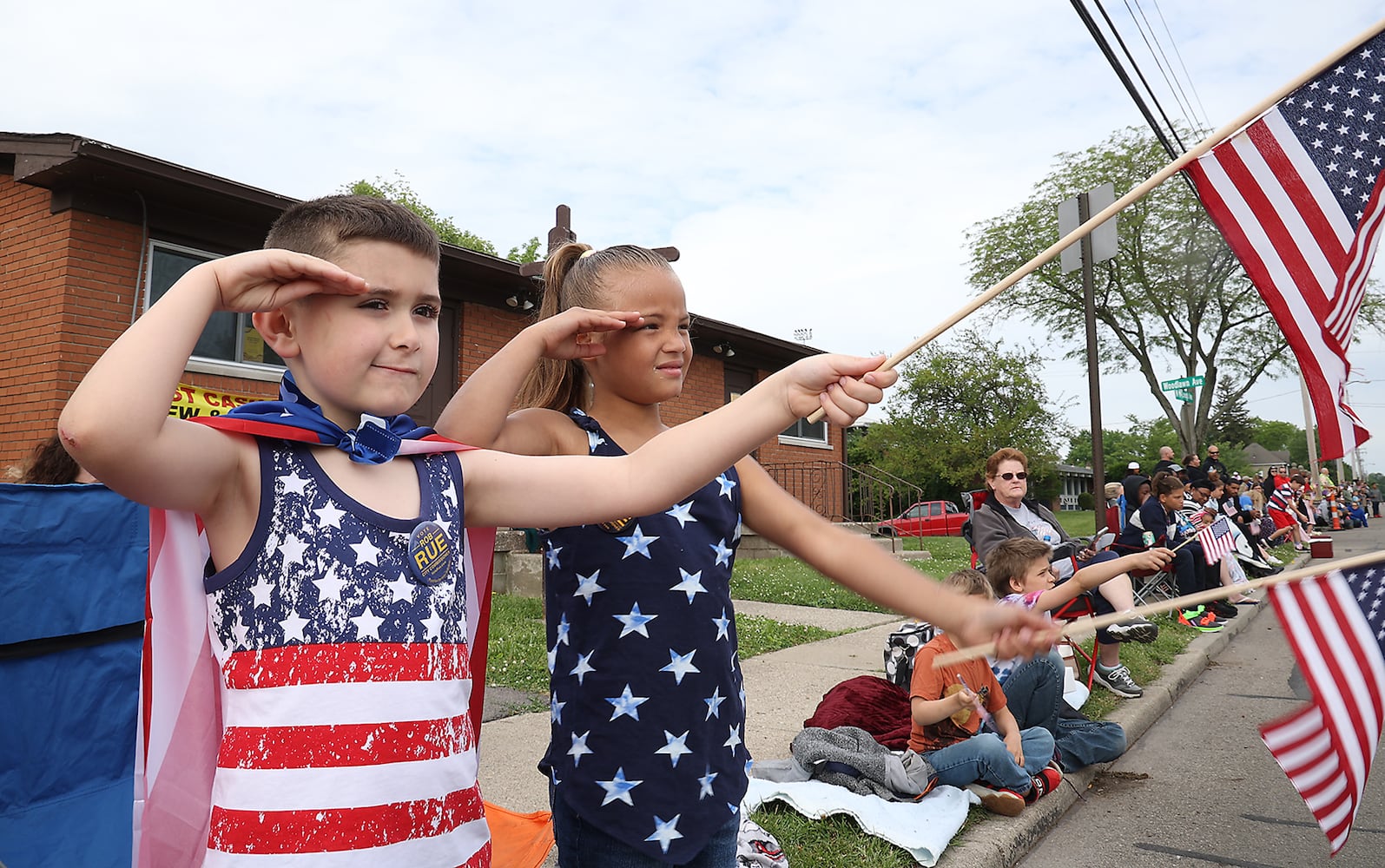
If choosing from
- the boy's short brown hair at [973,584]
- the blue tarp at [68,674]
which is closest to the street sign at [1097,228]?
the boy's short brown hair at [973,584]

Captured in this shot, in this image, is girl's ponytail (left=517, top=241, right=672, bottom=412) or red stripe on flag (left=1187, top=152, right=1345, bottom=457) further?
red stripe on flag (left=1187, top=152, right=1345, bottom=457)

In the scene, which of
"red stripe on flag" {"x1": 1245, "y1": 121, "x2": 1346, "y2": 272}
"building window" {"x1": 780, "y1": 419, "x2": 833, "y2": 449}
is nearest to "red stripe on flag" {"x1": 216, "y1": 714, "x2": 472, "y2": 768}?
"red stripe on flag" {"x1": 1245, "y1": 121, "x2": 1346, "y2": 272}

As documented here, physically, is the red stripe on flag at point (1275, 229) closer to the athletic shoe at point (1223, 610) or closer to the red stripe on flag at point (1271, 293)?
the red stripe on flag at point (1271, 293)

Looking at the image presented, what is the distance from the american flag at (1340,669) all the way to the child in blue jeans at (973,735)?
165 cm

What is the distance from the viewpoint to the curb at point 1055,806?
352 centimetres

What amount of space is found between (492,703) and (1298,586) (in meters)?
4.25

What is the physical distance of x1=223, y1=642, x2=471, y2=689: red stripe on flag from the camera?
1316mm

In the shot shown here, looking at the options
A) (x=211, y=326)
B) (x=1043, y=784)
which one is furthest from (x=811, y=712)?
(x=211, y=326)

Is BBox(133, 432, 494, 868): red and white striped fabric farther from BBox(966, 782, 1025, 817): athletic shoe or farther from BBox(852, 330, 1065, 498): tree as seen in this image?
BBox(852, 330, 1065, 498): tree

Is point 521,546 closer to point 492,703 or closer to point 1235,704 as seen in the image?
point 492,703

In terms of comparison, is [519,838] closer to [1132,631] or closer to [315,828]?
[315,828]

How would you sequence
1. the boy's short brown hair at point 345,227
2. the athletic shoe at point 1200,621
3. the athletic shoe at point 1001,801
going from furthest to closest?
the athletic shoe at point 1200,621 → the athletic shoe at point 1001,801 → the boy's short brown hair at point 345,227

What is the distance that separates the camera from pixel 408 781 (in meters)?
1.34

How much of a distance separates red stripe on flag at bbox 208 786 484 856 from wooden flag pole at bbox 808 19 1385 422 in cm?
90
